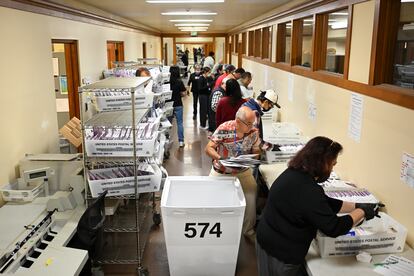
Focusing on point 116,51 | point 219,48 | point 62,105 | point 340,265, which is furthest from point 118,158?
point 219,48

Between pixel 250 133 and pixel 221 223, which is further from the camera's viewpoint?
pixel 250 133

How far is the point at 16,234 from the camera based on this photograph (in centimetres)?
280

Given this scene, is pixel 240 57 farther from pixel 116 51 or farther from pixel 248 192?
pixel 248 192

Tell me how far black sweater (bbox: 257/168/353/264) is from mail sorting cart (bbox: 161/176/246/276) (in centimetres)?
65

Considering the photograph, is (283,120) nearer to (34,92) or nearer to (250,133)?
(250,133)

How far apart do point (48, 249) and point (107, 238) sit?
55.7 inches

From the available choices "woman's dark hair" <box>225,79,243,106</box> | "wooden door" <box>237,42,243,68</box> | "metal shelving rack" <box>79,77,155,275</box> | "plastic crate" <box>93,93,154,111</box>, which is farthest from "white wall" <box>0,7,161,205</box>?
"wooden door" <box>237,42,243,68</box>

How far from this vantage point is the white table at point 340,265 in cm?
218

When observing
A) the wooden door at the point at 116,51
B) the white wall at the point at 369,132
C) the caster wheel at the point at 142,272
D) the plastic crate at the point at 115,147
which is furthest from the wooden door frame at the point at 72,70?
the white wall at the point at 369,132

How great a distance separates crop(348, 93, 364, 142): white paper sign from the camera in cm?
318

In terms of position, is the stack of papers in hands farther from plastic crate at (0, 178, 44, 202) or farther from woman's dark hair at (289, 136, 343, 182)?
plastic crate at (0, 178, 44, 202)

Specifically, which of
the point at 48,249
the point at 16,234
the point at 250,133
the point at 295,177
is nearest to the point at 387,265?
the point at 295,177

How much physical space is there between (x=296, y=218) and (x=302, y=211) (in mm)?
64

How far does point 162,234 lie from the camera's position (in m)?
4.18
